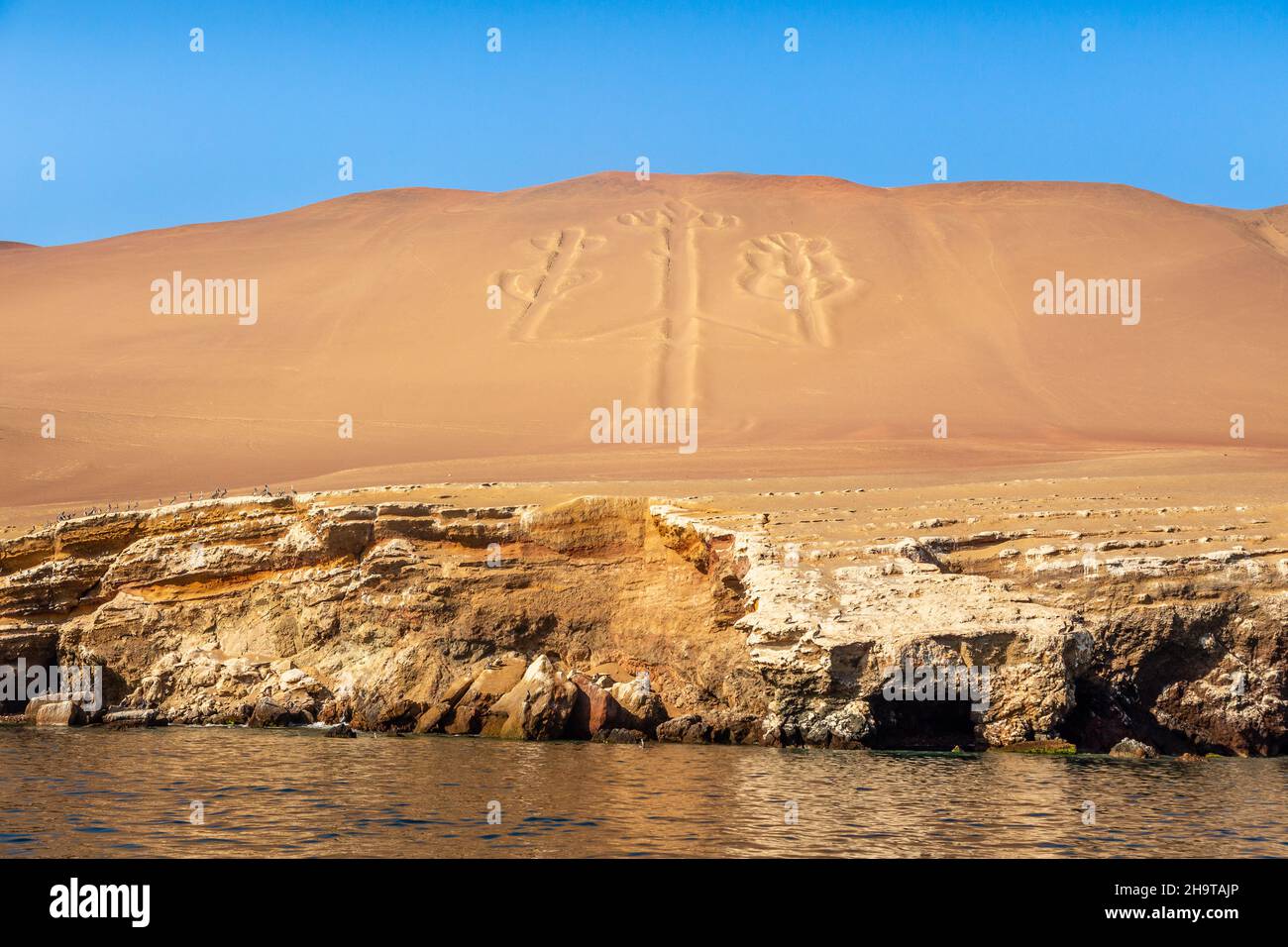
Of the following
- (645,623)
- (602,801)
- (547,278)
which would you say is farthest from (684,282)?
(602,801)

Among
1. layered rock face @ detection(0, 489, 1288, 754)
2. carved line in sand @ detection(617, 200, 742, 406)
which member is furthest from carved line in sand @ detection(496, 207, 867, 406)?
layered rock face @ detection(0, 489, 1288, 754)

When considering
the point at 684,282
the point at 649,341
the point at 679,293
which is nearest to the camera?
the point at 649,341

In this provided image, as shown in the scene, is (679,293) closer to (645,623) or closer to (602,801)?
(645,623)

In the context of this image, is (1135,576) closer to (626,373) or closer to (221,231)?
(626,373)

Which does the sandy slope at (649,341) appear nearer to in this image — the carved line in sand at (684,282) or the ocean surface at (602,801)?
the carved line in sand at (684,282)

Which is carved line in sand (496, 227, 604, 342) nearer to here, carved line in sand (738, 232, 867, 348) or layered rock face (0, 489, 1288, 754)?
carved line in sand (738, 232, 867, 348)
